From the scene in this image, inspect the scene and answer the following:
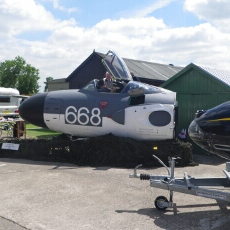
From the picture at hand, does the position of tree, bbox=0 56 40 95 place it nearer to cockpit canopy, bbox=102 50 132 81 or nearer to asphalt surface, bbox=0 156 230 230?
cockpit canopy, bbox=102 50 132 81

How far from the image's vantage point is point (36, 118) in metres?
10.3

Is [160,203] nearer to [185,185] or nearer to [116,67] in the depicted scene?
[185,185]

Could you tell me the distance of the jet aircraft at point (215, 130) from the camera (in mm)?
5320

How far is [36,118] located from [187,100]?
17.8 feet

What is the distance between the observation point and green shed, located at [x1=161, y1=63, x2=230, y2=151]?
10.9 meters

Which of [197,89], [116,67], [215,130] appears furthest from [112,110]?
[215,130]

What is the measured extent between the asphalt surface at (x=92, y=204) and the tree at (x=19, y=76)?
61329mm

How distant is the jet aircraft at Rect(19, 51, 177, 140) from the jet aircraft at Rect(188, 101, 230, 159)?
3521mm

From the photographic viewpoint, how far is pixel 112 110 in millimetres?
9539

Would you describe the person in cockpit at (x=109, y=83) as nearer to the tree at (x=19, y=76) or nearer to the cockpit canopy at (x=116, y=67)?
the cockpit canopy at (x=116, y=67)

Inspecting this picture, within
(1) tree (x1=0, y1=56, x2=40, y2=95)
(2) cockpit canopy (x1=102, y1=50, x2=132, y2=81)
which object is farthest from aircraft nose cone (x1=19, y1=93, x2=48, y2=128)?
(1) tree (x1=0, y1=56, x2=40, y2=95)

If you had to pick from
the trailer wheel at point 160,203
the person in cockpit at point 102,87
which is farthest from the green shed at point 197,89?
the trailer wheel at point 160,203

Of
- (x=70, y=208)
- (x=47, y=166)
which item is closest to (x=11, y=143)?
(x=47, y=166)

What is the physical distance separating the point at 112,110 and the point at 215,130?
177 inches
